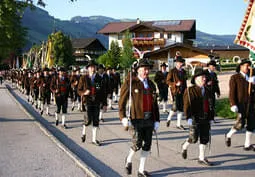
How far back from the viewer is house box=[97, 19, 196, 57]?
5375 cm

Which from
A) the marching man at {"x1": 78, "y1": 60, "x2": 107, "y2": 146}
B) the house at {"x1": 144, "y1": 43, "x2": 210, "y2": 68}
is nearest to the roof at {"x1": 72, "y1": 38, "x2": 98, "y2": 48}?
the house at {"x1": 144, "y1": 43, "x2": 210, "y2": 68}

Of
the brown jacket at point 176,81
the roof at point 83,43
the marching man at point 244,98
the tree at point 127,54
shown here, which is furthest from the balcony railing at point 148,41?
the marching man at point 244,98

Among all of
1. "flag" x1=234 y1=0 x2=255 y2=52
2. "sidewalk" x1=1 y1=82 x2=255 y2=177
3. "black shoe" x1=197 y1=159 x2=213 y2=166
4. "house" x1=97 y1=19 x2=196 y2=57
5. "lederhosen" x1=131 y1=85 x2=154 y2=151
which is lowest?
"sidewalk" x1=1 y1=82 x2=255 y2=177

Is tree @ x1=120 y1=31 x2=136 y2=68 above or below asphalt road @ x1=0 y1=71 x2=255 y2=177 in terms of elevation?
above

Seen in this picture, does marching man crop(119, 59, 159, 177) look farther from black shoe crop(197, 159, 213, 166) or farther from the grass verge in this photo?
the grass verge

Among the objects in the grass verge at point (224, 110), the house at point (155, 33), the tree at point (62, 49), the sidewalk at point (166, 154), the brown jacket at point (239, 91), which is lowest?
the sidewalk at point (166, 154)

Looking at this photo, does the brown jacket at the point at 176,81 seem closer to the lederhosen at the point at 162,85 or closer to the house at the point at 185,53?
the lederhosen at the point at 162,85

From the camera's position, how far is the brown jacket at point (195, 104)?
736cm

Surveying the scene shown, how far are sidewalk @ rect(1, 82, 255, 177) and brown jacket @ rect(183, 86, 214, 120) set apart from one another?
1005 millimetres

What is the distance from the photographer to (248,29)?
8.91 m

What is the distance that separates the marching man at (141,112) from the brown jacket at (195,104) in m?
0.90

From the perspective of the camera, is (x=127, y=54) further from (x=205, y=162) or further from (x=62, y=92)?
(x=205, y=162)

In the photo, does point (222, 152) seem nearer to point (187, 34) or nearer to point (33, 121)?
point (33, 121)

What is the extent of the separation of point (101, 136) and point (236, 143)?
3.80 meters
